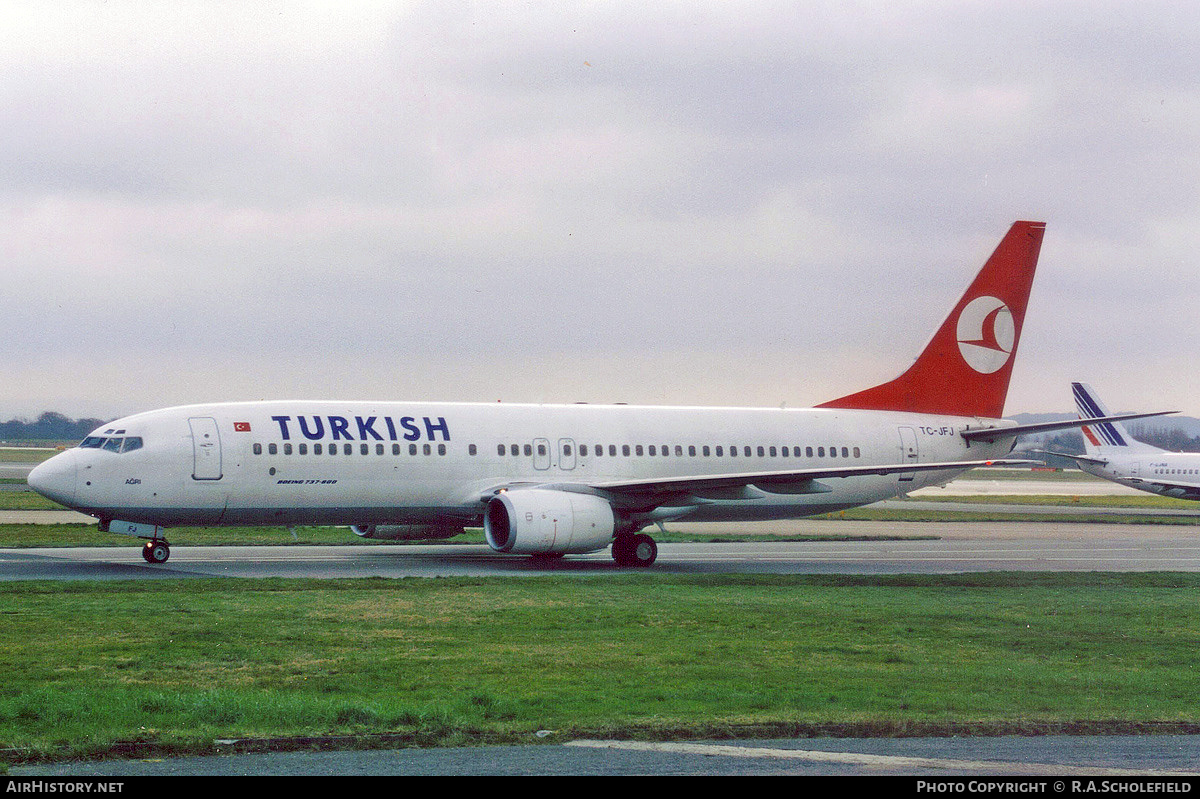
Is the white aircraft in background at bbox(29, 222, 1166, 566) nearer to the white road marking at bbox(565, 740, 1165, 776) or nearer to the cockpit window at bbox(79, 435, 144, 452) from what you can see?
the cockpit window at bbox(79, 435, 144, 452)

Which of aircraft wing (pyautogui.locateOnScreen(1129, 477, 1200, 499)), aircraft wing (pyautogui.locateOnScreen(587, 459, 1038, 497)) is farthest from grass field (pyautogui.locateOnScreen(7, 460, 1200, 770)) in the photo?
aircraft wing (pyautogui.locateOnScreen(1129, 477, 1200, 499))

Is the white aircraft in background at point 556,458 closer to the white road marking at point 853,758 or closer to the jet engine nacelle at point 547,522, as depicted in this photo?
the jet engine nacelle at point 547,522

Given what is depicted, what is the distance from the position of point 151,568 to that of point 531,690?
17.2 m

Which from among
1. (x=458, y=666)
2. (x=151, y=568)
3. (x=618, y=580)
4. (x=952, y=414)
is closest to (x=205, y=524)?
(x=151, y=568)

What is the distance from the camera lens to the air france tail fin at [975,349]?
39406 millimetres

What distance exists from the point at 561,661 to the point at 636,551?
54.1 ft

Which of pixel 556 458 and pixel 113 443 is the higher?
pixel 113 443

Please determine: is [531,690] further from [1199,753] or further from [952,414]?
[952,414]

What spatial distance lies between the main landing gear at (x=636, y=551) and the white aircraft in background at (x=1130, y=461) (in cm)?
4183

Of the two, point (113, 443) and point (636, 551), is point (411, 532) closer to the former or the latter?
point (636, 551)

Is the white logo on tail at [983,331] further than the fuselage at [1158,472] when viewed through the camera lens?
No

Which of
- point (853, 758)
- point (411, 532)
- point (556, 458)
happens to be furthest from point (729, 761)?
point (411, 532)

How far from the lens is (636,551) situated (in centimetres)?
3175

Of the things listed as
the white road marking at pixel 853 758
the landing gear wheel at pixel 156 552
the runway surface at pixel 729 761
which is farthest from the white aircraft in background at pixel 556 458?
the runway surface at pixel 729 761
